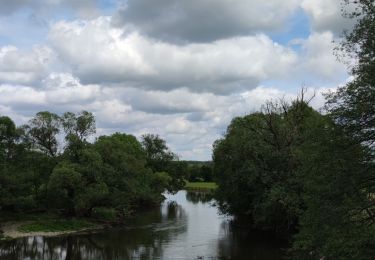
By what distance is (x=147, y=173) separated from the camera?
85312 millimetres

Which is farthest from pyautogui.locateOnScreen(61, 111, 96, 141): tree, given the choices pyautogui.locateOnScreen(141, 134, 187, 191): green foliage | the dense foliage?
pyautogui.locateOnScreen(141, 134, 187, 191): green foliage

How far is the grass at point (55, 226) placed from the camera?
52625 mm

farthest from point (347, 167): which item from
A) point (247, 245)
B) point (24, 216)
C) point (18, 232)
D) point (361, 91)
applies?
point (24, 216)

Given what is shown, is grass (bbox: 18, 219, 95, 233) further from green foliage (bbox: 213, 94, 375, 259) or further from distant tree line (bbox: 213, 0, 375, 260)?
distant tree line (bbox: 213, 0, 375, 260)

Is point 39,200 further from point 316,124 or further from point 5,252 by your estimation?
point 316,124

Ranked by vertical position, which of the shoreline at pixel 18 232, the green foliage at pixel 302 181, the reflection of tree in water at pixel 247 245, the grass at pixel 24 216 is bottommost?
the reflection of tree in water at pixel 247 245

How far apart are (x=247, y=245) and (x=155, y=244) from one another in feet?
27.8

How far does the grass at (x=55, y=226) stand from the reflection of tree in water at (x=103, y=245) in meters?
3.04

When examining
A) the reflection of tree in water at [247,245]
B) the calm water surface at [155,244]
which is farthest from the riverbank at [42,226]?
the reflection of tree in water at [247,245]

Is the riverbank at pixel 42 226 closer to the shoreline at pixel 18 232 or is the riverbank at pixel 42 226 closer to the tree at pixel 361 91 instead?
the shoreline at pixel 18 232

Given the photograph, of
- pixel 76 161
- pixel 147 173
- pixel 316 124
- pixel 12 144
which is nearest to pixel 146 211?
pixel 147 173

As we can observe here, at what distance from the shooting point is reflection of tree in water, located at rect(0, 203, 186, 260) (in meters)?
40.5

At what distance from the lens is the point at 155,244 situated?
44.4m

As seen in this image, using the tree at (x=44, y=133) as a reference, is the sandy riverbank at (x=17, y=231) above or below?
below
